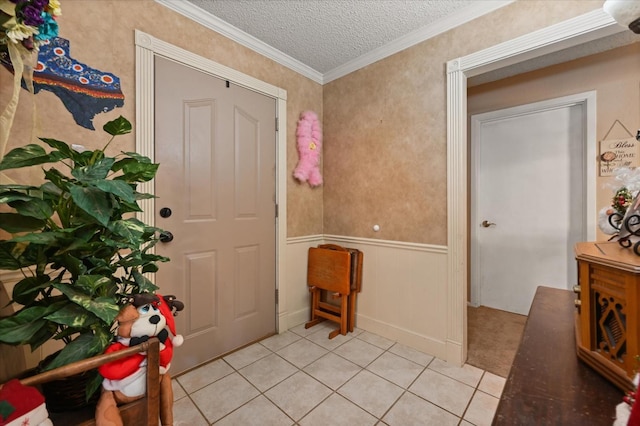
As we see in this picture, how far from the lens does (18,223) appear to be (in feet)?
2.52

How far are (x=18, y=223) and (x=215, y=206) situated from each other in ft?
4.03

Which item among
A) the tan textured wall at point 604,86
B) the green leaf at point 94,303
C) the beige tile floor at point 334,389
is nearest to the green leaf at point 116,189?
the green leaf at point 94,303

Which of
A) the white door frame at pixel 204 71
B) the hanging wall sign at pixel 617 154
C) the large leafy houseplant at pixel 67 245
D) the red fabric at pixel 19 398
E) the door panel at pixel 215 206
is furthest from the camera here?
the hanging wall sign at pixel 617 154

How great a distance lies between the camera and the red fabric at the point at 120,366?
2.55ft

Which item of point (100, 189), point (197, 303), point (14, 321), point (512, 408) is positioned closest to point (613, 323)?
point (512, 408)

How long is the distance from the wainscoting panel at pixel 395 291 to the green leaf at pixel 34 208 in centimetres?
183

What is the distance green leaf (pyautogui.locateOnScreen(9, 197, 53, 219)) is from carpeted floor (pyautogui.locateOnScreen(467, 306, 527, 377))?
2301 millimetres

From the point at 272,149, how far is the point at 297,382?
5.90 ft

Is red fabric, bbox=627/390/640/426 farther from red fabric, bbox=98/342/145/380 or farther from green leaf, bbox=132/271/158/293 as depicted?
green leaf, bbox=132/271/158/293

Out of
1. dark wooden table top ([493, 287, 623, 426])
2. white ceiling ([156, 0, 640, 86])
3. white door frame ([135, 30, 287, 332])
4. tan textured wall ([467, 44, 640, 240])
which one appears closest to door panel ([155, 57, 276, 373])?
white door frame ([135, 30, 287, 332])

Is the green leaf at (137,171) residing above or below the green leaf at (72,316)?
above

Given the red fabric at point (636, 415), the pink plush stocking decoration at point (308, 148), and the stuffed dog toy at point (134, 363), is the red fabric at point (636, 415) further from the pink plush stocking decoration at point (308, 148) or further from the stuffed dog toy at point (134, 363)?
the pink plush stocking decoration at point (308, 148)

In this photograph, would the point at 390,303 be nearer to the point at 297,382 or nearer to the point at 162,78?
the point at 297,382

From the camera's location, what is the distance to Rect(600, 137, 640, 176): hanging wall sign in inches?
80.7
